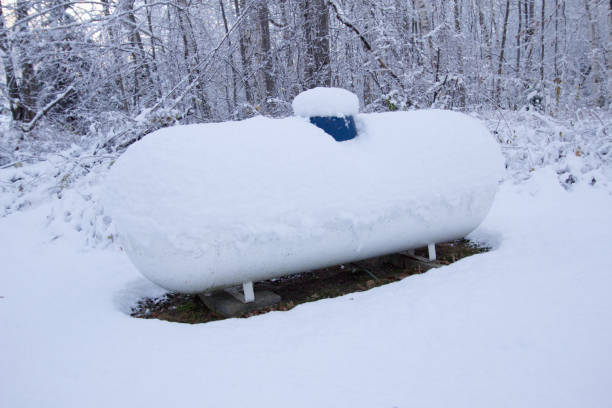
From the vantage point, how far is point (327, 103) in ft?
11.2

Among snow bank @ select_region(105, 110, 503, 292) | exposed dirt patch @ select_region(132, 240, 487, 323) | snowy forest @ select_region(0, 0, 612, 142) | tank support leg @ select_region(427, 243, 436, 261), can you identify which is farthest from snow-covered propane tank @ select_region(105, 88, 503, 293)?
snowy forest @ select_region(0, 0, 612, 142)

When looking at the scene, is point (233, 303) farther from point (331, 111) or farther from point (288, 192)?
point (331, 111)

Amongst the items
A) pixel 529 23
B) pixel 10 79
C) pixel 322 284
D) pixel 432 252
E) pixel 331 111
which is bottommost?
pixel 322 284

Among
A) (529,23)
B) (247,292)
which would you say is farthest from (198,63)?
(529,23)

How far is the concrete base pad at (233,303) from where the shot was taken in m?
3.09

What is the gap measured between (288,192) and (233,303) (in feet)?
3.16

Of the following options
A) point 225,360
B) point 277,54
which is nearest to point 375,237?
point 225,360

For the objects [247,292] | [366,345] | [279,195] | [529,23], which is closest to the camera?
[366,345]

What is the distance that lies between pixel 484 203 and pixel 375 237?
1.18m

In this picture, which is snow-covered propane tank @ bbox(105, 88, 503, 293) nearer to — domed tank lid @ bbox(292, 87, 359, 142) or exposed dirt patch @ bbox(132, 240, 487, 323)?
domed tank lid @ bbox(292, 87, 359, 142)

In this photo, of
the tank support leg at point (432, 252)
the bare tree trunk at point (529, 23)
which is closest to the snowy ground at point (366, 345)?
the tank support leg at point (432, 252)

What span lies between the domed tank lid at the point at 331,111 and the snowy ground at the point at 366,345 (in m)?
1.30

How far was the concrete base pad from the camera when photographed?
3094 millimetres

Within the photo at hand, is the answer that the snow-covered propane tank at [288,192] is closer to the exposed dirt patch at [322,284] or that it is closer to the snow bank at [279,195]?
the snow bank at [279,195]
